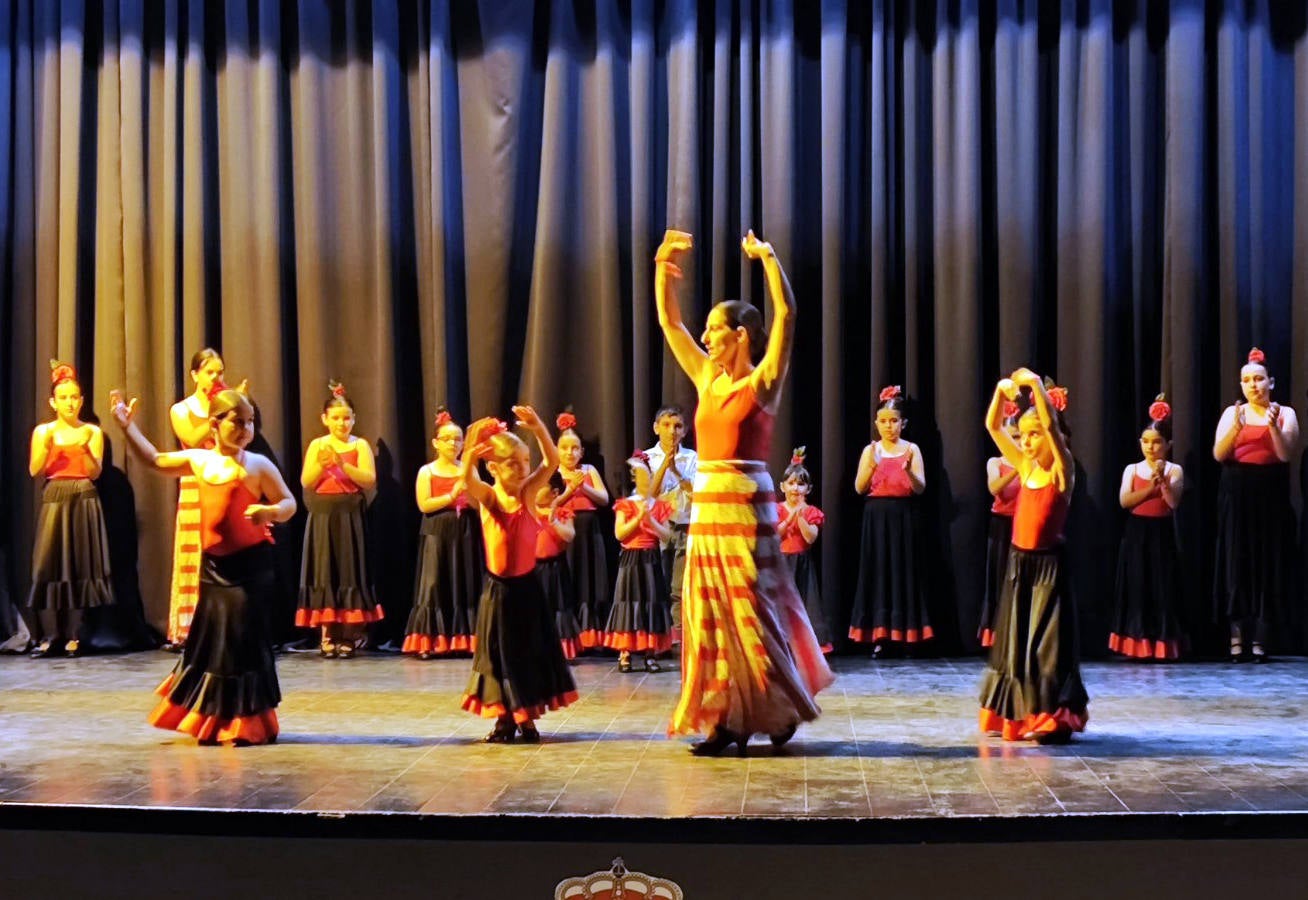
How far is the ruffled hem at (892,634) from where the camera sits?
657cm

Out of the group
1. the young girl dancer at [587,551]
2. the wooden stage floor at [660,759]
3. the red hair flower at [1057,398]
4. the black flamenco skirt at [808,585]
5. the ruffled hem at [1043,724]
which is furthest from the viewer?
the young girl dancer at [587,551]

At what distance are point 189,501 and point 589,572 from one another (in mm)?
1821

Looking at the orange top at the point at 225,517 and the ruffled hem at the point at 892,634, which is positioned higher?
the orange top at the point at 225,517

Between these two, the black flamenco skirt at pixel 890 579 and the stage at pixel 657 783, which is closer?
the stage at pixel 657 783

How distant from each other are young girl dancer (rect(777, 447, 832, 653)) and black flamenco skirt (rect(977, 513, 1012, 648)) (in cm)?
69

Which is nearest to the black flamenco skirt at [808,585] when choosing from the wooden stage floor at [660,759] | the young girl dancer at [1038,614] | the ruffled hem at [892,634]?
the ruffled hem at [892,634]

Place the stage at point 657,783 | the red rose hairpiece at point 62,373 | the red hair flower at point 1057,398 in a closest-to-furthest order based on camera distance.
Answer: the stage at point 657,783 → the red hair flower at point 1057,398 → the red rose hairpiece at point 62,373

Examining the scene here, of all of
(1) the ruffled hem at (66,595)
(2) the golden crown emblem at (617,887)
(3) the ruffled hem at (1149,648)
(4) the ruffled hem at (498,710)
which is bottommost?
(2) the golden crown emblem at (617,887)

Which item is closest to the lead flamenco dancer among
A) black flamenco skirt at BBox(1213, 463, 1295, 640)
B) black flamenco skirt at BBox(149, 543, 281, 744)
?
black flamenco skirt at BBox(149, 543, 281, 744)

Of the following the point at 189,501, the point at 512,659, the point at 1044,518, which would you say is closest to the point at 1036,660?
the point at 1044,518

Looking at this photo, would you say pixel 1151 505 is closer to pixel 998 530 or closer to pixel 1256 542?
pixel 1256 542

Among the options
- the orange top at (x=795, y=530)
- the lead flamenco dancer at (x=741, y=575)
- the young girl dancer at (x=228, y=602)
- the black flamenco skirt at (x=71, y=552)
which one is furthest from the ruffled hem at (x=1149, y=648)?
the black flamenco skirt at (x=71, y=552)

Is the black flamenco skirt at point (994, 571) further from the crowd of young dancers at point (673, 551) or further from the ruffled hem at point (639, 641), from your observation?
the ruffled hem at point (639, 641)

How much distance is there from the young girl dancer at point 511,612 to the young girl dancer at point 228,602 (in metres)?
0.64
